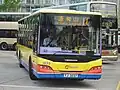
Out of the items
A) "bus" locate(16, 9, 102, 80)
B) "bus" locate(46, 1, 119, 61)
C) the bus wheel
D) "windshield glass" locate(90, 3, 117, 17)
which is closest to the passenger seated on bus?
"bus" locate(16, 9, 102, 80)

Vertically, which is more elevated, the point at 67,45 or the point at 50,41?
the point at 50,41

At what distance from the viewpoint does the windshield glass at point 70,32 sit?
13508 millimetres

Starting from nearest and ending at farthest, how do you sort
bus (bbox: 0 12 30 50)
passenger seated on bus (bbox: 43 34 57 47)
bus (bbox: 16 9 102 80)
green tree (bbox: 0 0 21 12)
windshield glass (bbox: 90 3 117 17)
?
bus (bbox: 16 9 102 80) < passenger seated on bus (bbox: 43 34 57 47) < windshield glass (bbox: 90 3 117 17) < bus (bbox: 0 12 30 50) < green tree (bbox: 0 0 21 12)

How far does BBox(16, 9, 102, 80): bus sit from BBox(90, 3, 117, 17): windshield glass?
1259cm

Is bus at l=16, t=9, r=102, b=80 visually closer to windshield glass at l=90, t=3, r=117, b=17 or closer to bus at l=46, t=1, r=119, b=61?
bus at l=46, t=1, r=119, b=61

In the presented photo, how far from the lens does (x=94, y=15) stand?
13828 millimetres

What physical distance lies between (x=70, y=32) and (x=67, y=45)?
1.71ft

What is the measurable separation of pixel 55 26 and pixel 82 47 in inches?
44.1

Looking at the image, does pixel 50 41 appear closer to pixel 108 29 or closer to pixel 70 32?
pixel 70 32

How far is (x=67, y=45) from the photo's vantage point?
44.3 feet

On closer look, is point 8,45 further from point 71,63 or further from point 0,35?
point 71,63

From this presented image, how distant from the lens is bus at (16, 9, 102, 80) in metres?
13.2

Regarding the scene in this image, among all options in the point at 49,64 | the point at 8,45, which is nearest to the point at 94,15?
the point at 49,64

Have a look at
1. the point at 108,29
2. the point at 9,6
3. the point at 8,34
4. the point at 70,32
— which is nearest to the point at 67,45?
the point at 70,32
